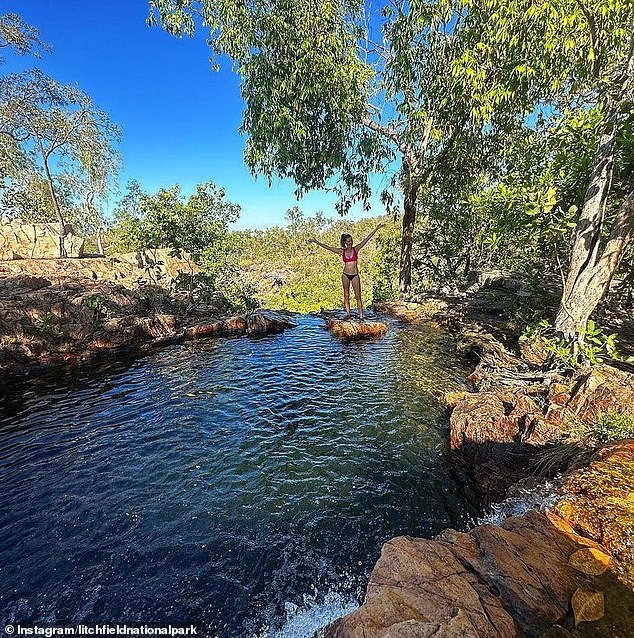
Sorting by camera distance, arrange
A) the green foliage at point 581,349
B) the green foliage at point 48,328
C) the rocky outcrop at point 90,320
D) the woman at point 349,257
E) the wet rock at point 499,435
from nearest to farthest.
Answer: the wet rock at point 499,435
the green foliage at point 581,349
the rocky outcrop at point 90,320
the green foliage at point 48,328
the woman at point 349,257

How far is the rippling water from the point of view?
12.6ft

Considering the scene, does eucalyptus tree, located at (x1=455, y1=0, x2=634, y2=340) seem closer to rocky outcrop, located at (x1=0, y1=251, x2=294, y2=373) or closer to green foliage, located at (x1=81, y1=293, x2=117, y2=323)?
rocky outcrop, located at (x1=0, y1=251, x2=294, y2=373)

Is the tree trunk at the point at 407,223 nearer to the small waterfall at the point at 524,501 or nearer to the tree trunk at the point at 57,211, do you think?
the small waterfall at the point at 524,501

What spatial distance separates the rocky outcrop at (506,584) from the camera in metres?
2.32

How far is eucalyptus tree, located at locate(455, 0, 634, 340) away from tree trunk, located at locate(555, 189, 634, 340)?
0.05 ft

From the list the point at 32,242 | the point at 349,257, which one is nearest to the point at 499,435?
the point at 349,257

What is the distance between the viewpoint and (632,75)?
21.8 feet

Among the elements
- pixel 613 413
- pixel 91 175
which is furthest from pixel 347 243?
pixel 91 175

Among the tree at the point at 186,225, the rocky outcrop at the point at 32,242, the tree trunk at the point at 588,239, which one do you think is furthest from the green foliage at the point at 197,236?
the tree trunk at the point at 588,239

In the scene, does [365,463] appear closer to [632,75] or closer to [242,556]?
[242,556]

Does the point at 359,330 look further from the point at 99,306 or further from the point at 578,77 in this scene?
the point at 99,306

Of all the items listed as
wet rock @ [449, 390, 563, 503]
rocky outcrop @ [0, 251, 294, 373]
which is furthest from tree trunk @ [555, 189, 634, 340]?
rocky outcrop @ [0, 251, 294, 373]

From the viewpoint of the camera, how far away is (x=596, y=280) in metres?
7.52

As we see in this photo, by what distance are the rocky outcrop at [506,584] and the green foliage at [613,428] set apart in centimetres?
174
